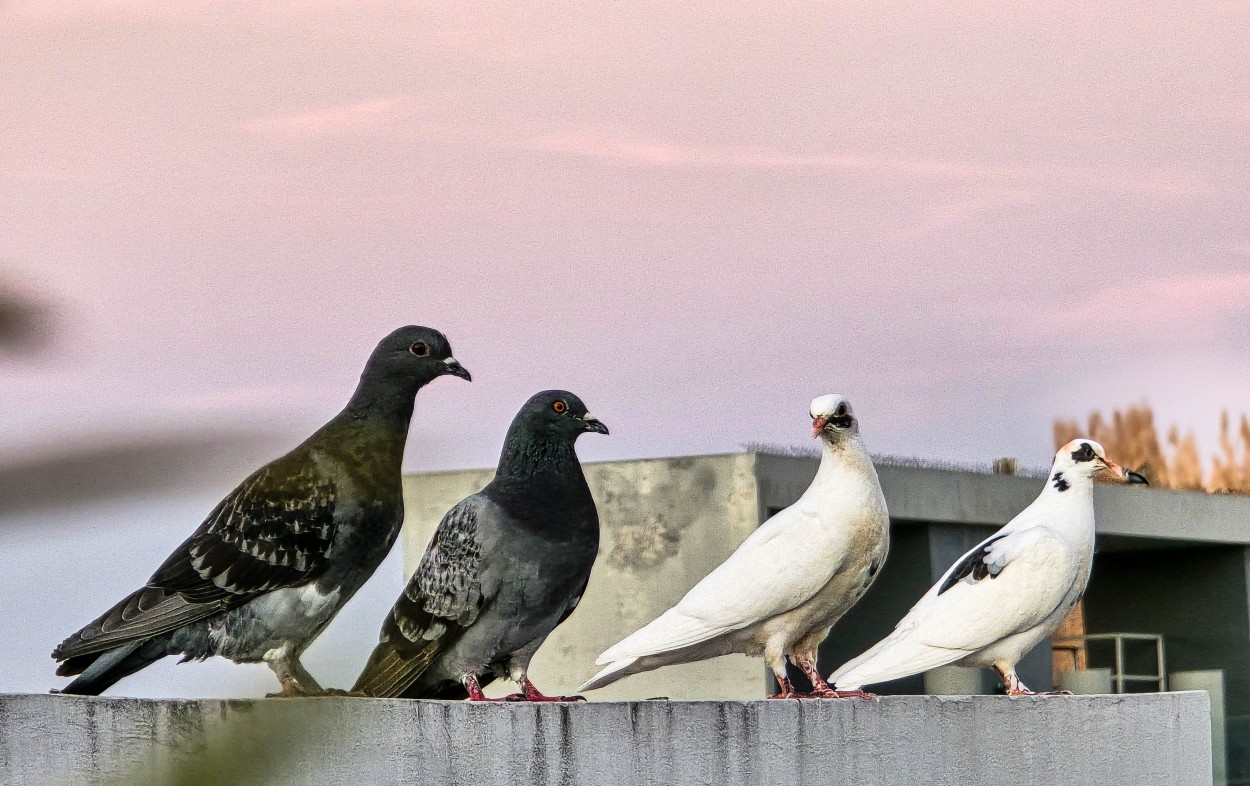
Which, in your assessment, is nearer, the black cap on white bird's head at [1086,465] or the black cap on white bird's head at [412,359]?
the black cap on white bird's head at [412,359]

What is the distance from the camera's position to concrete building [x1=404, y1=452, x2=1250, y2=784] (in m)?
14.6

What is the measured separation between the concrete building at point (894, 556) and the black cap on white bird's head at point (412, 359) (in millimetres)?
7541

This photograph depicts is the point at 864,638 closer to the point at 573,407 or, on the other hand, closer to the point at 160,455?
the point at 573,407

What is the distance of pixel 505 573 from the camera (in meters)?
5.74

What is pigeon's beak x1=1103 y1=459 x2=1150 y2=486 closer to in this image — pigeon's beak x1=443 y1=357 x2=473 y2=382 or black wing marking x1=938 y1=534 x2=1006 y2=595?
black wing marking x1=938 y1=534 x2=1006 y2=595

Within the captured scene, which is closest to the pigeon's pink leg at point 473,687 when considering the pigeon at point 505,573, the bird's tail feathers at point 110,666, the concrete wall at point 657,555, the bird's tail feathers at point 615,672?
the pigeon at point 505,573

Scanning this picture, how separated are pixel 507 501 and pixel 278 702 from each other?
5.20 m

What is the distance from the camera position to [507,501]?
587 centimetres

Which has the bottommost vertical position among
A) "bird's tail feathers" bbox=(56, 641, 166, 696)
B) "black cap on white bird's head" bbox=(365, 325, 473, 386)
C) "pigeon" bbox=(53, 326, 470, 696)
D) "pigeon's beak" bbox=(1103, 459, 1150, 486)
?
"bird's tail feathers" bbox=(56, 641, 166, 696)

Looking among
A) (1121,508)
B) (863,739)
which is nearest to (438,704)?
(863,739)

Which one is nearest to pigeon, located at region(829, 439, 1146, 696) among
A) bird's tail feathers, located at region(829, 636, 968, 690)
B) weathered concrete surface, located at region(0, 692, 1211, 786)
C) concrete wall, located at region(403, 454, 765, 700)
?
bird's tail feathers, located at region(829, 636, 968, 690)

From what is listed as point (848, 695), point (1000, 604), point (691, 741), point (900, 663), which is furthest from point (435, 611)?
point (1000, 604)

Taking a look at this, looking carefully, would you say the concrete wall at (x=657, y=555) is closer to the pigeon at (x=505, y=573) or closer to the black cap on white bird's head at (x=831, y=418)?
the black cap on white bird's head at (x=831, y=418)

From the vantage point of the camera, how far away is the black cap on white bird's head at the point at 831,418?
6.88m
